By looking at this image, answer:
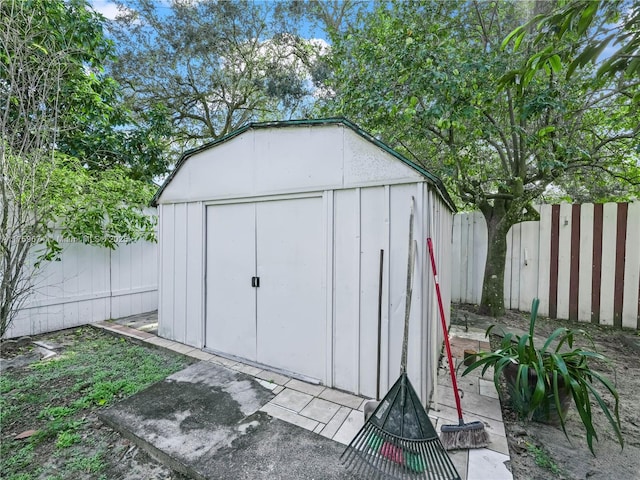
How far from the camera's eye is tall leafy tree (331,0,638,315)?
3785mm

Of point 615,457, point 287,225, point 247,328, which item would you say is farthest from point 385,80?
point 615,457

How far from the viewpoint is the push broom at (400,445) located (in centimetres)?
179

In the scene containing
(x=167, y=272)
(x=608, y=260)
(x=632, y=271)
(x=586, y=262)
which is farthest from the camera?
(x=586, y=262)

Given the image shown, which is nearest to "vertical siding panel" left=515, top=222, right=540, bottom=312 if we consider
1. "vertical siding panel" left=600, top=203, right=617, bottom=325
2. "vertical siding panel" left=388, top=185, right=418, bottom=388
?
"vertical siding panel" left=600, top=203, right=617, bottom=325

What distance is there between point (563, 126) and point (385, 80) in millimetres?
2827

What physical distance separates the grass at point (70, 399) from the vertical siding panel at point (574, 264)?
6.19 m

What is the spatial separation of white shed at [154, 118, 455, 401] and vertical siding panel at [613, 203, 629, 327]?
320cm

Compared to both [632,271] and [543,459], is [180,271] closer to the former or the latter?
[543,459]

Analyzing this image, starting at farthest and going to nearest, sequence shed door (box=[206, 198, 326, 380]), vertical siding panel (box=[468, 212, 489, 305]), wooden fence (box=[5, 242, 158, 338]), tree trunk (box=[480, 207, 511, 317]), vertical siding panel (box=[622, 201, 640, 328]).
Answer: vertical siding panel (box=[468, 212, 489, 305]) → tree trunk (box=[480, 207, 511, 317]) → vertical siding panel (box=[622, 201, 640, 328]) → wooden fence (box=[5, 242, 158, 338]) → shed door (box=[206, 198, 326, 380])

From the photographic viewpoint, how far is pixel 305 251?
3.10m

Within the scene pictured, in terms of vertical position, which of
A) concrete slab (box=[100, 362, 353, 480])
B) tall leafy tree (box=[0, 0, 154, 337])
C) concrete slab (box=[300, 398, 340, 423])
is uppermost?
tall leafy tree (box=[0, 0, 154, 337])

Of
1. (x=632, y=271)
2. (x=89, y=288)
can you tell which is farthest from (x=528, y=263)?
(x=89, y=288)

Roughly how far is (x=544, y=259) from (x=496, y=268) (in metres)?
0.91

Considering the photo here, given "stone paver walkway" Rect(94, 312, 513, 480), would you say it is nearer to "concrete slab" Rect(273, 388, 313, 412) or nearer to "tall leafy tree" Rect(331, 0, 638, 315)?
"concrete slab" Rect(273, 388, 313, 412)
